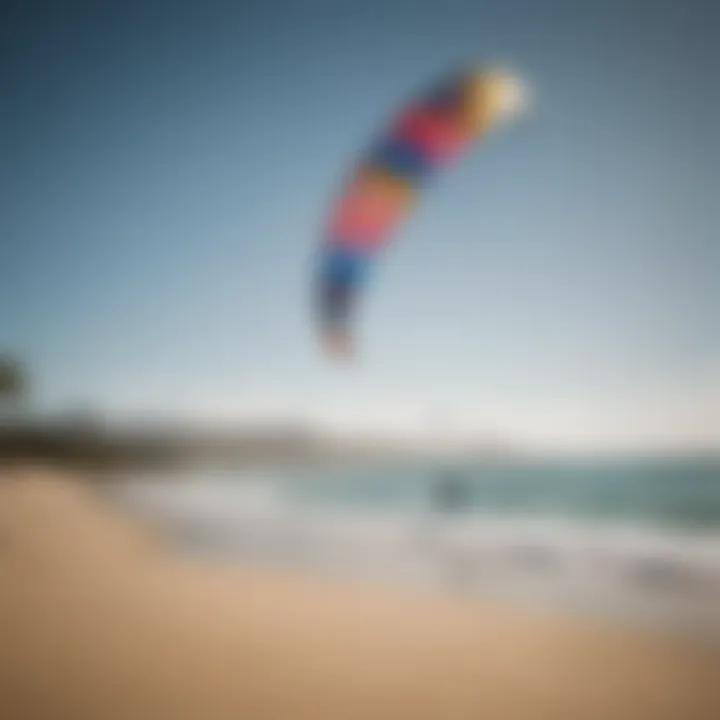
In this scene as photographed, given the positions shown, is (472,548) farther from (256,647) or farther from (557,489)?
(256,647)

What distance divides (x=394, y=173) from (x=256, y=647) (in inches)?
34.1

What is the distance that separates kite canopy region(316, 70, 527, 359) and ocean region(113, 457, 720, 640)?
27 centimetres

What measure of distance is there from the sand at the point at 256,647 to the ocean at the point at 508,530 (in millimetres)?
41

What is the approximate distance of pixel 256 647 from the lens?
4.58 feet

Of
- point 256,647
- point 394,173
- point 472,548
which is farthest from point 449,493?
point 394,173

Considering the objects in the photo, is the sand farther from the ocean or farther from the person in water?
the person in water

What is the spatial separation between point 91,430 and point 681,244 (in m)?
1.11

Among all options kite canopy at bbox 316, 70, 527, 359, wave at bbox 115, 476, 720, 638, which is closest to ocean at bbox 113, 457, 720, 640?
wave at bbox 115, 476, 720, 638

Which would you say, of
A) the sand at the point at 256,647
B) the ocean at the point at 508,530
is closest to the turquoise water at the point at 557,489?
the ocean at the point at 508,530

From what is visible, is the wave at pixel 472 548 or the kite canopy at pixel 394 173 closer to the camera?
the wave at pixel 472 548

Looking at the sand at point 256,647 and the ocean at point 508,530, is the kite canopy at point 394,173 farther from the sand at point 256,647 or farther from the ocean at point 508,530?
the sand at point 256,647

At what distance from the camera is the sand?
4.29 ft

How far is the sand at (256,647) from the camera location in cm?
131

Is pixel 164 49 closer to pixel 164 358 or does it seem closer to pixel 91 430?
pixel 164 358
